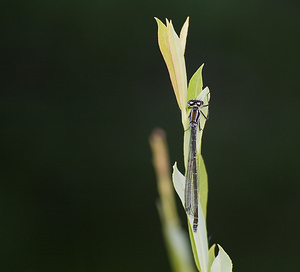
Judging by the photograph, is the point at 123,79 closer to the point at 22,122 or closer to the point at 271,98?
the point at 22,122

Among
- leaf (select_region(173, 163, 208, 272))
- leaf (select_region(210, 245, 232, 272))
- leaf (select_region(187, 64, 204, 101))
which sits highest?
leaf (select_region(187, 64, 204, 101))

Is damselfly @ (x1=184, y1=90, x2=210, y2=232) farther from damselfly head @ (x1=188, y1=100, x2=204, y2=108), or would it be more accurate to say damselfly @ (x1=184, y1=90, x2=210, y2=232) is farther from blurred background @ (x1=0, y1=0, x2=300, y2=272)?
blurred background @ (x1=0, y1=0, x2=300, y2=272)

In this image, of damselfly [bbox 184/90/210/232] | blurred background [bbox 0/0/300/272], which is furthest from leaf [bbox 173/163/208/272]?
blurred background [bbox 0/0/300/272]

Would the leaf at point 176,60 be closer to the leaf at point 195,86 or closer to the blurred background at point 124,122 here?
the leaf at point 195,86

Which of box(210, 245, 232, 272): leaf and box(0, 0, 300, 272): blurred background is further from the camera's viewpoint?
box(0, 0, 300, 272): blurred background

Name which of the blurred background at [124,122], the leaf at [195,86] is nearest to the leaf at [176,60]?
the leaf at [195,86]

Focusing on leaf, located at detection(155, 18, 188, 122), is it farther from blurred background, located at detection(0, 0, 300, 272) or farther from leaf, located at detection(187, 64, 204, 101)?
blurred background, located at detection(0, 0, 300, 272)

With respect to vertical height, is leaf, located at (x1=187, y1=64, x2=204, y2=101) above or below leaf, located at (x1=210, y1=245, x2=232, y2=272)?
above

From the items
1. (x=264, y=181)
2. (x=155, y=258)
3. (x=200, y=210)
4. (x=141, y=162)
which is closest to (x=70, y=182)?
(x=141, y=162)

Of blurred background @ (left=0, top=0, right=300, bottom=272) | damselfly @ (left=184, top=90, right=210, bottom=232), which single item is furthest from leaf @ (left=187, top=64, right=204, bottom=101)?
blurred background @ (left=0, top=0, right=300, bottom=272)
